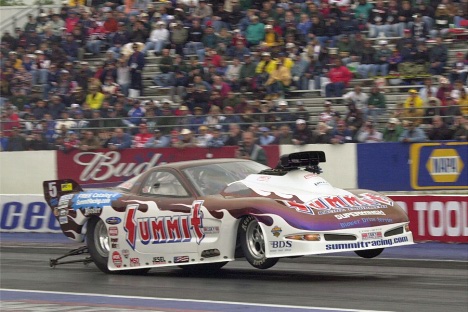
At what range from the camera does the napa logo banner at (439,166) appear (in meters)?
16.4

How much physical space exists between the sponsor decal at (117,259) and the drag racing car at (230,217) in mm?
12

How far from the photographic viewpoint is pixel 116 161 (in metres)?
20.5

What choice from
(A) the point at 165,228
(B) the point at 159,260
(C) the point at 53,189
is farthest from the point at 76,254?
(A) the point at 165,228

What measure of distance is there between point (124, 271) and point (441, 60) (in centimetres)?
888

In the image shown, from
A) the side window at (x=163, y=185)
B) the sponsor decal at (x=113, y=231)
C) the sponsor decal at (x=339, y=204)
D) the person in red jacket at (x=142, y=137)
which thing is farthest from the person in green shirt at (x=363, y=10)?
the sponsor decal at (x=113, y=231)

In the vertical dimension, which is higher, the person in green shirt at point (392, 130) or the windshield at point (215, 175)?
the windshield at point (215, 175)

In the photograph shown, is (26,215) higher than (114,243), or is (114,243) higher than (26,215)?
(114,243)

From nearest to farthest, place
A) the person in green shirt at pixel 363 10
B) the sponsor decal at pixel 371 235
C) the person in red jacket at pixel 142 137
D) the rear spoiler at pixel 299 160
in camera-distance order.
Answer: the sponsor decal at pixel 371 235
the rear spoiler at pixel 299 160
the person in red jacket at pixel 142 137
the person in green shirt at pixel 363 10

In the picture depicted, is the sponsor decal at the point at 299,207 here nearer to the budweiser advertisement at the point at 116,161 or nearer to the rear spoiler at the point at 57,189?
the rear spoiler at the point at 57,189

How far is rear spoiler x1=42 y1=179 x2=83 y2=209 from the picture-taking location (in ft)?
41.3

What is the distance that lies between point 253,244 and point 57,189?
3.64 meters

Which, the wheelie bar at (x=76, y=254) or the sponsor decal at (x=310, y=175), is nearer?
the sponsor decal at (x=310, y=175)

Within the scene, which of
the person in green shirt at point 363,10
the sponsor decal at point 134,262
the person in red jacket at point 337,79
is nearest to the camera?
the sponsor decal at point 134,262

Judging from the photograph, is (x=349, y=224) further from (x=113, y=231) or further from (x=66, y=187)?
(x=66, y=187)
